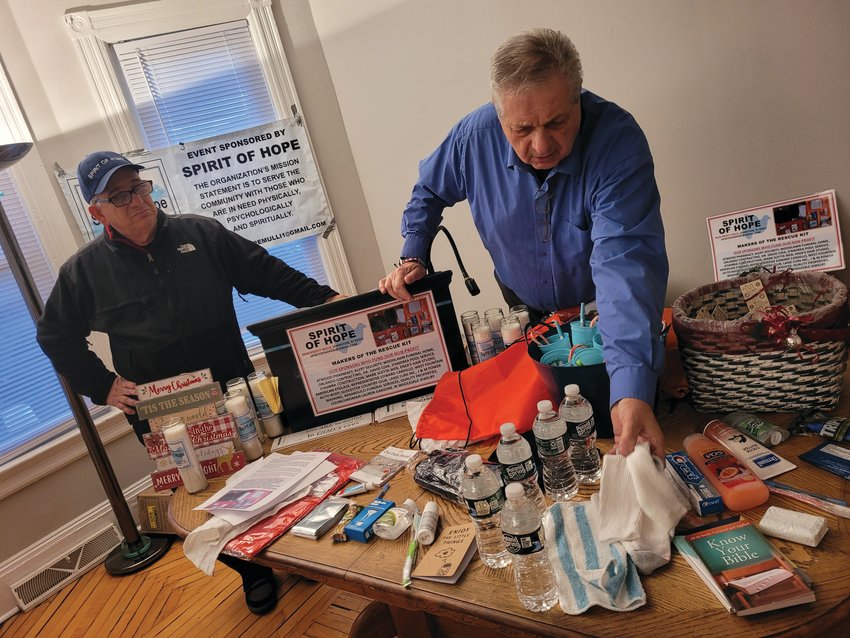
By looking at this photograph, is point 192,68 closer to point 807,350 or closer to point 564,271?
point 564,271

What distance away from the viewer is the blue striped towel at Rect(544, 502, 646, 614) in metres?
0.87

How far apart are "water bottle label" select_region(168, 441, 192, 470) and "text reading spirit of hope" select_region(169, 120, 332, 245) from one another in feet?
5.53

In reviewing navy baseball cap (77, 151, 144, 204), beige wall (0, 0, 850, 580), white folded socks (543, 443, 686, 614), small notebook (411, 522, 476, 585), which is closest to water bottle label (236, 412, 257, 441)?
small notebook (411, 522, 476, 585)

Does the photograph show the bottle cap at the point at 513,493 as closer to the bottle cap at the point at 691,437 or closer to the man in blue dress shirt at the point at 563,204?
the man in blue dress shirt at the point at 563,204

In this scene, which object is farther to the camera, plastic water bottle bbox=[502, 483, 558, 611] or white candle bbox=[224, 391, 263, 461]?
white candle bbox=[224, 391, 263, 461]

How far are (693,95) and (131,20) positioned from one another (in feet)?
8.52

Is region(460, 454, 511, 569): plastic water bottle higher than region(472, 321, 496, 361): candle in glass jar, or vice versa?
region(472, 321, 496, 361): candle in glass jar

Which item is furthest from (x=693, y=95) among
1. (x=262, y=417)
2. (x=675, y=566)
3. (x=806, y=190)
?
(x=262, y=417)

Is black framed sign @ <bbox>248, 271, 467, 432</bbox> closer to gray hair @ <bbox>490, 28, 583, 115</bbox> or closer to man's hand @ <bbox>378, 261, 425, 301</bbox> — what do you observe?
man's hand @ <bbox>378, 261, 425, 301</bbox>

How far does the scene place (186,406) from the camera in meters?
1.67

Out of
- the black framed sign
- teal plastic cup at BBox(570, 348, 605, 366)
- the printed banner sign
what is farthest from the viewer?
the printed banner sign

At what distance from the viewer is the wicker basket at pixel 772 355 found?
3.59 feet

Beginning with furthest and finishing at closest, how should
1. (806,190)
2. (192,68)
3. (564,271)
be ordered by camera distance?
(192,68) < (806,190) < (564,271)

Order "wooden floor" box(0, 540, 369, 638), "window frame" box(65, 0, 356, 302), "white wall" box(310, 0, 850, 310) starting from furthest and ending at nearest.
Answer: "window frame" box(65, 0, 356, 302) < "wooden floor" box(0, 540, 369, 638) < "white wall" box(310, 0, 850, 310)
